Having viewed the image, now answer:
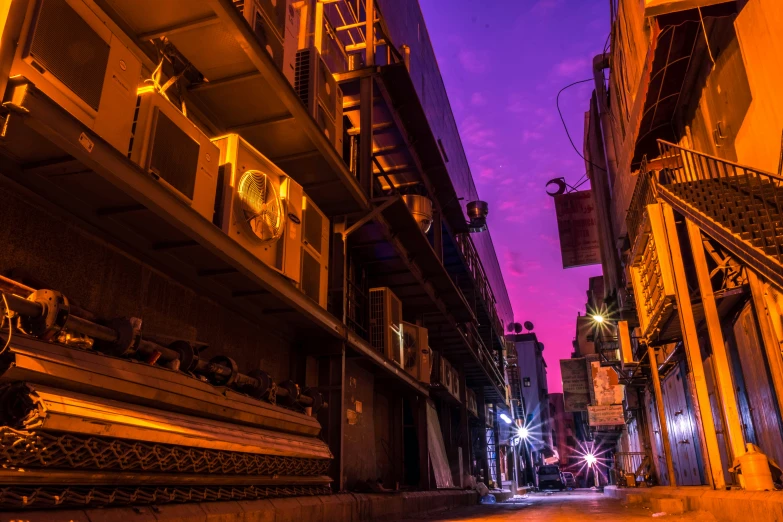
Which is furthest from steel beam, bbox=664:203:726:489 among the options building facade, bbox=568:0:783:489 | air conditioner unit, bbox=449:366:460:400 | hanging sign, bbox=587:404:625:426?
hanging sign, bbox=587:404:625:426

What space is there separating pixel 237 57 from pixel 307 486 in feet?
15.9

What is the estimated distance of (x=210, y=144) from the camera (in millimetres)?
4965

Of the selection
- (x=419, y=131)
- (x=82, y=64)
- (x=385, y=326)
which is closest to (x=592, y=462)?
(x=419, y=131)

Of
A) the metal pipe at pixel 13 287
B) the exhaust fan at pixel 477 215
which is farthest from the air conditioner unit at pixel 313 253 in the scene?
the exhaust fan at pixel 477 215

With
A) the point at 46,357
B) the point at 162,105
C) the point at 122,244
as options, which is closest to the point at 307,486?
the point at 122,244

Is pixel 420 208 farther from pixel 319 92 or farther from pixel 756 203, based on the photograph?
pixel 756 203

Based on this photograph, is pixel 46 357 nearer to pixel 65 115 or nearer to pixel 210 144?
pixel 65 115

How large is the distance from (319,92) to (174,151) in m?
3.82

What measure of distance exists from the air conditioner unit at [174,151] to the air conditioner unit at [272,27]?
145cm

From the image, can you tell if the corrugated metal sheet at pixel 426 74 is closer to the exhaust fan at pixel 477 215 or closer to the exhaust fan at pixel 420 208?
the exhaust fan at pixel 477 215

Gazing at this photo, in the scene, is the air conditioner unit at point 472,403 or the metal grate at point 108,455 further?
the air conditioner unit at point 472,403

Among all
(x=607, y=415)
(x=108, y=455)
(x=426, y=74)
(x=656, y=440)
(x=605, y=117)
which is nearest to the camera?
(x=108, y=455)

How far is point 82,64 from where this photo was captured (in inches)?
144

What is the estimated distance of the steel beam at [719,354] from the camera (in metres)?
8.04
